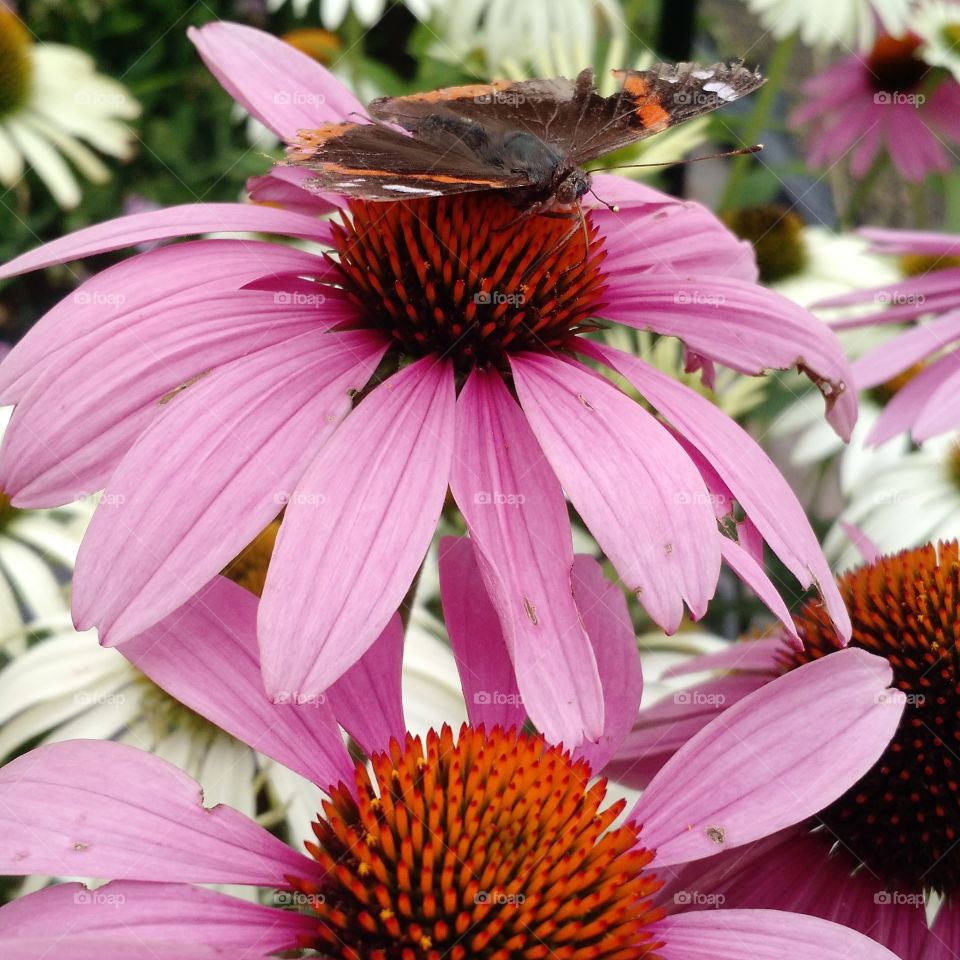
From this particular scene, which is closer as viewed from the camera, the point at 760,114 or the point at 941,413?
the point at 941,413

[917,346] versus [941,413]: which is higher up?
[917,346]

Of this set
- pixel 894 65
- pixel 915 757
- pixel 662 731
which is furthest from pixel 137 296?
pixel 894 65
